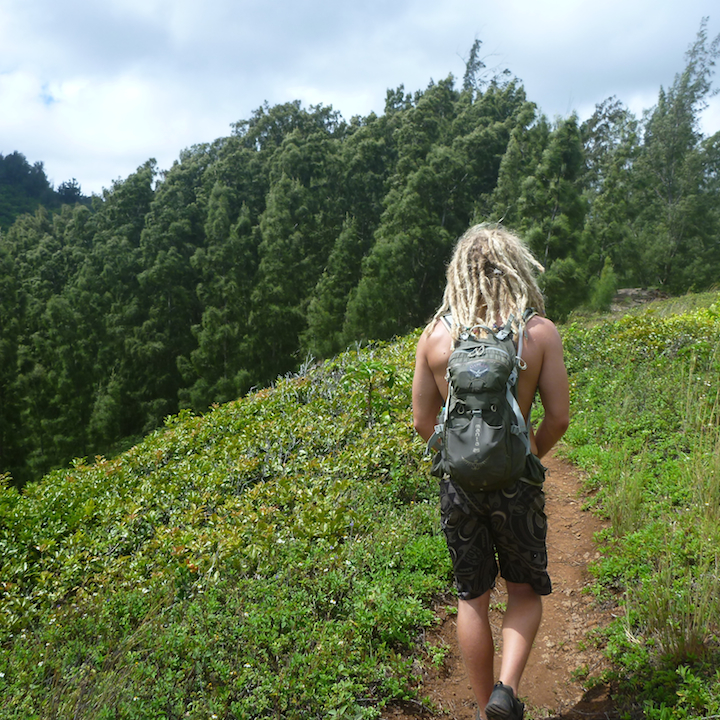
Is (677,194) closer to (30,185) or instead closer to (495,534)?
(495,534)

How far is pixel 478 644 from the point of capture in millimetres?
2102

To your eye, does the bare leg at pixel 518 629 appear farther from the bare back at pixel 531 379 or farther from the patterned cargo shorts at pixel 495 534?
the bare back at pixel 531 379

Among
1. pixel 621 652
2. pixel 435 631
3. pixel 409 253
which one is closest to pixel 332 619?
pixel 435 631

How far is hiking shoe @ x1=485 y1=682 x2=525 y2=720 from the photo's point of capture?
6.26ft

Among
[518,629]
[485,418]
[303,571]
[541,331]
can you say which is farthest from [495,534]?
[303,571]

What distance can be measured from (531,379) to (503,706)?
3.63 ft

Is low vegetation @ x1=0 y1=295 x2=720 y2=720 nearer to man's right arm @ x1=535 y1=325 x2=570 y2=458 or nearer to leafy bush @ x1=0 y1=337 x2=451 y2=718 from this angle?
leafy bush @ x1=0 y1=337 x2=451 y2=718

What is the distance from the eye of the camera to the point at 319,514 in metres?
3.91

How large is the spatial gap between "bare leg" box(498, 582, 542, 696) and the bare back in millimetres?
543

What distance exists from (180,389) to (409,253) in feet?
44.2

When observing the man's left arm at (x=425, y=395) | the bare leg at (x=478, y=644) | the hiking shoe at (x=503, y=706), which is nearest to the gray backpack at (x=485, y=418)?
the man's left arm at (x=425, y=395)

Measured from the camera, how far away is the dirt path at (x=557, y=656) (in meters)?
2.54

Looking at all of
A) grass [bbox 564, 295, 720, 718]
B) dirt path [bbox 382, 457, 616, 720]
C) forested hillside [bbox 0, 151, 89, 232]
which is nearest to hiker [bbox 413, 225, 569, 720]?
dirt path [bbox 382, 457, 616, 720]

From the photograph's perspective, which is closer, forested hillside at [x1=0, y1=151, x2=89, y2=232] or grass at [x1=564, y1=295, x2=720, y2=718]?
grass at [x1=564, y1=295, x2=720, y2=718]
